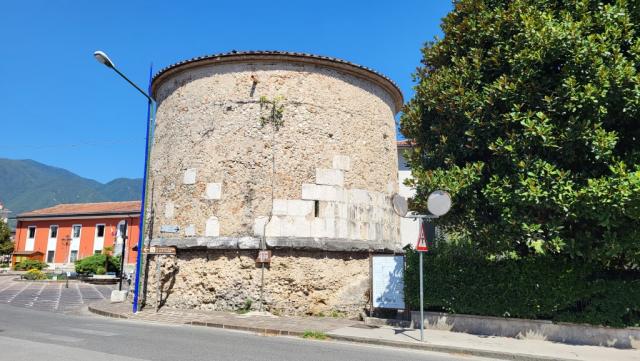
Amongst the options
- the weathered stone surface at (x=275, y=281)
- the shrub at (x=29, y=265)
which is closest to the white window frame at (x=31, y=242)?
the shrub at (x=29, y=265)

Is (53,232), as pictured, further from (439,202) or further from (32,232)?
(439,202)

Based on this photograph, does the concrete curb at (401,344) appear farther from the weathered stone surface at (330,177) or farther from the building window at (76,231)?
the building window at (76,231)

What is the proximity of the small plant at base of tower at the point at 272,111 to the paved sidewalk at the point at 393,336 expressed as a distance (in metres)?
5.92

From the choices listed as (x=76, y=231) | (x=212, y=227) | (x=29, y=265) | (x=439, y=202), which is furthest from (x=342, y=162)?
(x=76, y=231)

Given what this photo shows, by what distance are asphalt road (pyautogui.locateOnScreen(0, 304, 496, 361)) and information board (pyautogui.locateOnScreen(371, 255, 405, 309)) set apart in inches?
122

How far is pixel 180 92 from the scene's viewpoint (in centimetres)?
1553

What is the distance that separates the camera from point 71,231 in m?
51.9

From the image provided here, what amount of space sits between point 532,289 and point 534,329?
0.85m

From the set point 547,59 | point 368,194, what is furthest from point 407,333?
point 547,59

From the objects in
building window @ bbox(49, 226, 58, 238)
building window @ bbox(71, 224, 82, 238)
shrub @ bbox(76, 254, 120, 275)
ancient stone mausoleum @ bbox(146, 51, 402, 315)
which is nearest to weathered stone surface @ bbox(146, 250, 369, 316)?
ancient stone mausoleum @ bbox(146, 51, 402, 315)

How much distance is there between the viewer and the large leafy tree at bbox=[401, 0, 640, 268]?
840 centimetres

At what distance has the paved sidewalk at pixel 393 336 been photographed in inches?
327

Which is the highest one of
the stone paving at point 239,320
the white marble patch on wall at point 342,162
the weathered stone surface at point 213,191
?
the white marble patch on wall at point 342,162

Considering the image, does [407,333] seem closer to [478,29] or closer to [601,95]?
[601,95]
